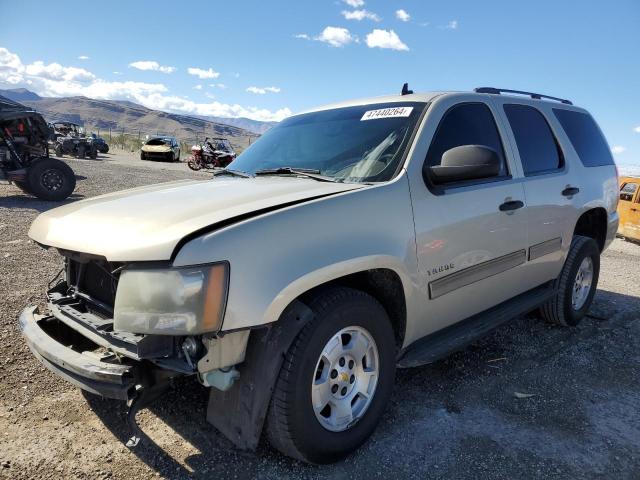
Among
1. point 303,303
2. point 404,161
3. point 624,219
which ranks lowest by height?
point 624,219

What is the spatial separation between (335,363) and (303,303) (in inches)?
14.8

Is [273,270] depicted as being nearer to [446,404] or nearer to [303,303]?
[303,303]

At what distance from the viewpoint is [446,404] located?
308cm

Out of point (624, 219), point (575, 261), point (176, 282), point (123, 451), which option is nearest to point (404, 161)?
point (176, 282)

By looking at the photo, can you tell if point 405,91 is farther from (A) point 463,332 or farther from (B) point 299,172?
(A) point 463,332

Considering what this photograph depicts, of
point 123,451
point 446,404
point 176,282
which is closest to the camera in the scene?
point 176,282

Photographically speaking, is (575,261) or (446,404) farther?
(575,261)

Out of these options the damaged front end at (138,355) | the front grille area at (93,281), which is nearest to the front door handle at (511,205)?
the damaged front end at (138,355)

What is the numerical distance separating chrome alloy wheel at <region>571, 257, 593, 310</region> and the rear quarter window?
96 cm

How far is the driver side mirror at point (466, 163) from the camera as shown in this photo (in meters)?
2.73

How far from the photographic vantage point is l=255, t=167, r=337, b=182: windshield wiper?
282cm

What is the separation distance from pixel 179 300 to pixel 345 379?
1009 mm

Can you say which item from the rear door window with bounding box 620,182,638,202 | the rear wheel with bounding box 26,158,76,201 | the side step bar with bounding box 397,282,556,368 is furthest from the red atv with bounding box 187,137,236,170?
the side step bar with bounding box 397,282,556,368

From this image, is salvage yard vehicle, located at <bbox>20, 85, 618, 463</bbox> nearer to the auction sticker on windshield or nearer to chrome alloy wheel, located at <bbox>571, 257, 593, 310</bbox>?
the auction sticker on windshield
